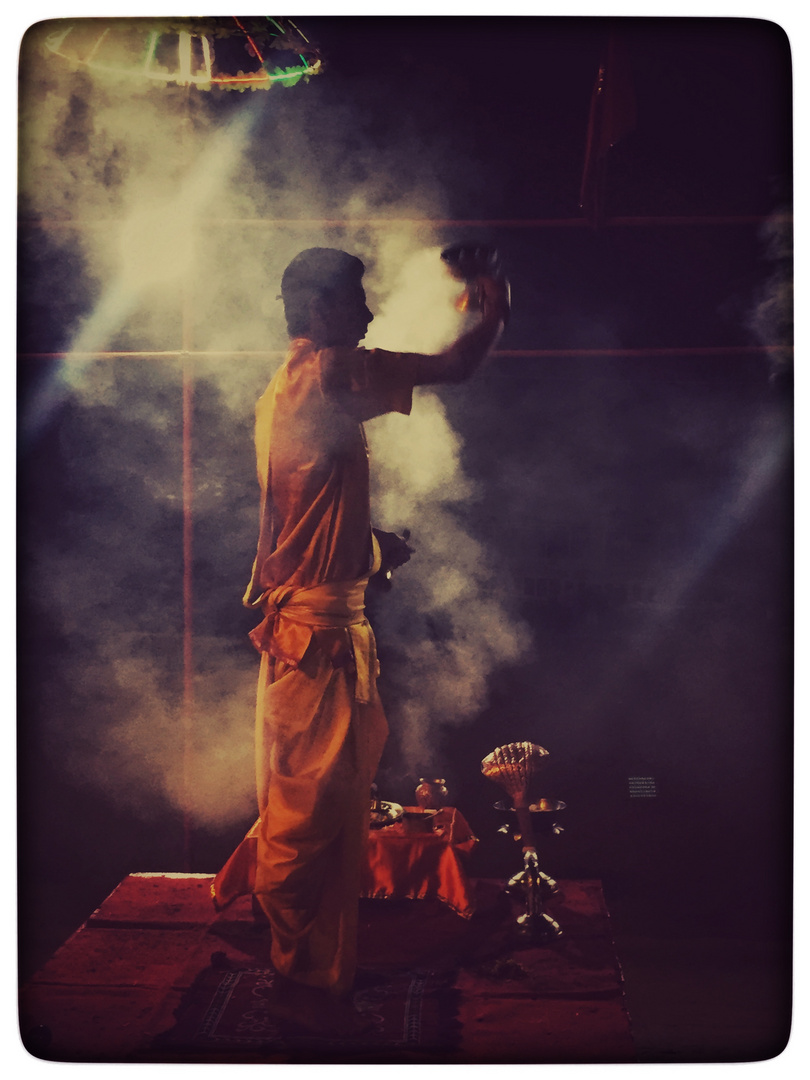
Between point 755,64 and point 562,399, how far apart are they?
107cm

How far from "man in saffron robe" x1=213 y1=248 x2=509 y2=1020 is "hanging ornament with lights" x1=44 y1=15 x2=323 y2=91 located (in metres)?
0.52

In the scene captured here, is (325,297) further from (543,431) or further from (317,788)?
(317,788)

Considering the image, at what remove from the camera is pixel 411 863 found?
8.60 ft

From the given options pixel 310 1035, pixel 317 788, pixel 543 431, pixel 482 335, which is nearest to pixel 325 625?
pixel 317 788

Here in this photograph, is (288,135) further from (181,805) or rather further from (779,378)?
(181,805)

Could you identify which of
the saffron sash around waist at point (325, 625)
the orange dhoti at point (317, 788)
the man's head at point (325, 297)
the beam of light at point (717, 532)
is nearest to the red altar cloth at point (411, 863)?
the orange dhoti at point (317, 788)

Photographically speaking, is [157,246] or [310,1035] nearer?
[310,1035]

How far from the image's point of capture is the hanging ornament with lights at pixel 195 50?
8.35 feet

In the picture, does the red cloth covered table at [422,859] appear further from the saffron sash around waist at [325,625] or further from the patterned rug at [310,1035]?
the saffron sash around waist at [325,625]

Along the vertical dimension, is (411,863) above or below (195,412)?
below

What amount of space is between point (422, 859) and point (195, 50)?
2371mm

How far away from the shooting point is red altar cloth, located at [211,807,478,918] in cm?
260

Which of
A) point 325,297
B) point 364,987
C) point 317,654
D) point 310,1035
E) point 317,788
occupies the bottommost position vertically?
point 310,1035

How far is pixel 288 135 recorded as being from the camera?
256 centimetres
